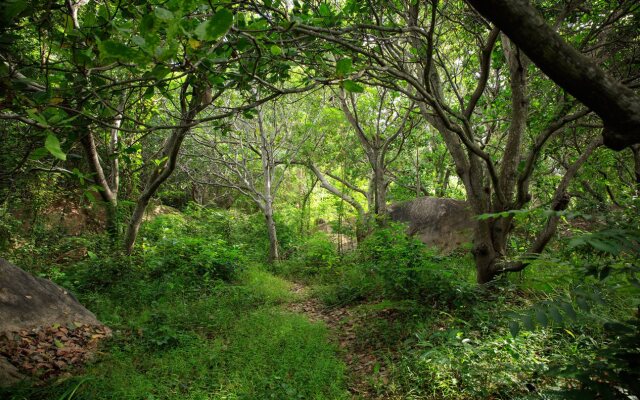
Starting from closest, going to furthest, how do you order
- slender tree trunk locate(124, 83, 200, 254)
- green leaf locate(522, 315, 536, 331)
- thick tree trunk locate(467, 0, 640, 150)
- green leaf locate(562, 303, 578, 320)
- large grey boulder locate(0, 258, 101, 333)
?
1. thick tree trunk locate(467, 0, 640, 150)
2. green leaf locate(562, 303, 578, 320)
3. green leaf locate(522, 315, 536, 331)
4. large grey boulder locate(0, 258, 101, 333)
5. slender tree trunk locate(124, 83, 200, 254)

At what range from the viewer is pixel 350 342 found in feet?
15.5

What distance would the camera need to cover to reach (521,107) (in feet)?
13.6

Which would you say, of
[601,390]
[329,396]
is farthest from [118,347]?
[601,390]

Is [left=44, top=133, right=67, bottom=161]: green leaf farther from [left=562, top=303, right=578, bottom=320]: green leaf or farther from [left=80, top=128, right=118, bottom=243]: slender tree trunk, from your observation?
[left=80, top=128, right=118, bottom=243]: slender tree trunk

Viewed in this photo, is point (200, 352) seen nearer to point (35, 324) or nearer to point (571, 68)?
point (35, 324)

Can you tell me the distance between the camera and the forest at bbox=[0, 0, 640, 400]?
1462mm

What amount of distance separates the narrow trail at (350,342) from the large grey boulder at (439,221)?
175 inches

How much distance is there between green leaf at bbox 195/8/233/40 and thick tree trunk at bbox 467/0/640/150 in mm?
873

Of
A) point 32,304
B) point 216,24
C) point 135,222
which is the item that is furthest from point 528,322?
point 135,222

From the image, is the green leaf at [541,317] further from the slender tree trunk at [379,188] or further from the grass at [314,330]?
the slender tree trunk at [379,188]

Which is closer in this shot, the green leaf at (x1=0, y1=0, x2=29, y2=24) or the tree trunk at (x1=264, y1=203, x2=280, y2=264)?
the green leaf at (x1=0, y1=0, x2=29, y2=24)

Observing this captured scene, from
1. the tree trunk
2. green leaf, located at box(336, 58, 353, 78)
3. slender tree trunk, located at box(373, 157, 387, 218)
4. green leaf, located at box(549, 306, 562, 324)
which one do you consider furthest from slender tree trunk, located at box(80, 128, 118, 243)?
slender tree trunk, located at box(373, 157, 387, 218)

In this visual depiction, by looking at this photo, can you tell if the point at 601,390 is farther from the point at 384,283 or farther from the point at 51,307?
the point at 51,307

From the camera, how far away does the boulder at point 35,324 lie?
3.47m
